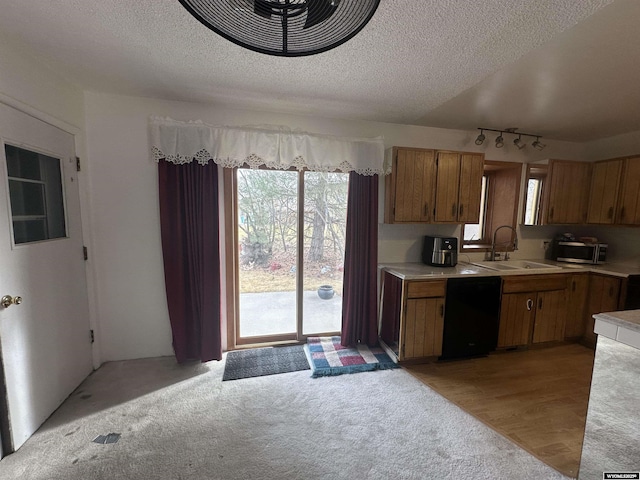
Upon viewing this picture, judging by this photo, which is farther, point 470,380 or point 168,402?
point 470,380

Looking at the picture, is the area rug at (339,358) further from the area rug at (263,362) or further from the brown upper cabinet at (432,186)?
the brown upper cabinet at (432,186)

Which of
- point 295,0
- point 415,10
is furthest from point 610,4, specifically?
point 295,0

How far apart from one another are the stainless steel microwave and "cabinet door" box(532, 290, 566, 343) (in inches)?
24.2

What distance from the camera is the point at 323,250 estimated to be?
3.00 meters

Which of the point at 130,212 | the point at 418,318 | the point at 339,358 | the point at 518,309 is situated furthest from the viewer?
the point at 518,309

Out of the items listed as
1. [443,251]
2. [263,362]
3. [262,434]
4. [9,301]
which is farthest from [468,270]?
[9,301]

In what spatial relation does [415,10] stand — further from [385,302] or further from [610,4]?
[385,302]

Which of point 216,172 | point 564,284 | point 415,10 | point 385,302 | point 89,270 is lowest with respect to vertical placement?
point 385,302

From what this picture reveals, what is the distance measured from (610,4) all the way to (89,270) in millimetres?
3702

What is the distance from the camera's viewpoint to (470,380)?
2.40 meters

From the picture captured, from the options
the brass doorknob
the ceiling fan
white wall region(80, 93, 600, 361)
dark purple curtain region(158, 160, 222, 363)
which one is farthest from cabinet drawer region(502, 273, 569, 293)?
the brass doorknob

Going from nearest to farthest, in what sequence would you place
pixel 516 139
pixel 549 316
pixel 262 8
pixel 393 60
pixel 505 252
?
1. pixel 262 8
2. pixel 393 60
3. pixel 549 316
4. pixel 516 139
5. pixel 505 252

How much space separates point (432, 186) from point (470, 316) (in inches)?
52.6

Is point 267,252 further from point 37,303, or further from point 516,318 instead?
point 516,318
